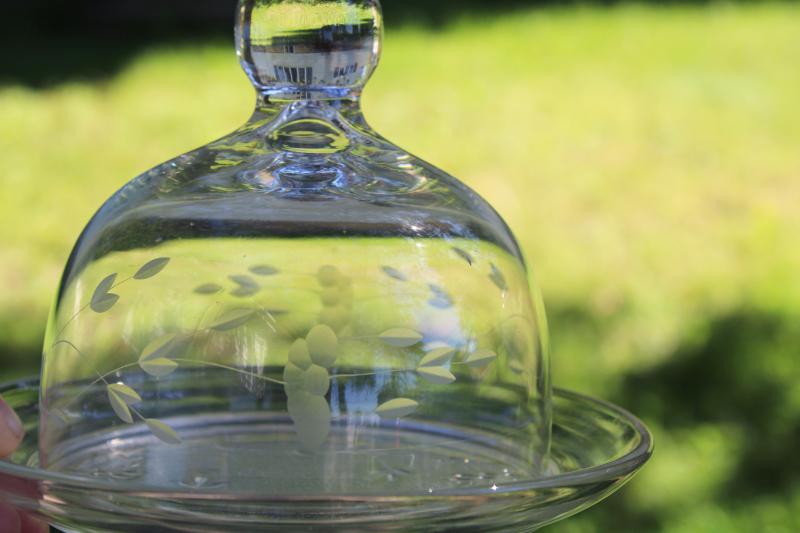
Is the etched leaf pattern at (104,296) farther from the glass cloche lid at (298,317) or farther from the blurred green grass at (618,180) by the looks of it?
the blurred green grass at (618,180)

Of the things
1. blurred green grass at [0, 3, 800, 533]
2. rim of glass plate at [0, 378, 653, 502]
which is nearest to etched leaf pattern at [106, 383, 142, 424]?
rim of glass plate at [0, 378, 653, 502]

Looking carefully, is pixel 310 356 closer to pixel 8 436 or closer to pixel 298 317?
pixel 298 317

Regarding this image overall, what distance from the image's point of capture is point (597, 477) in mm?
642

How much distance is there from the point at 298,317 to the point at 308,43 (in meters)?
0.16

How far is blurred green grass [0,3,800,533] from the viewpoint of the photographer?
101 inches

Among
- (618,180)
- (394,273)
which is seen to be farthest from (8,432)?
(618,180)

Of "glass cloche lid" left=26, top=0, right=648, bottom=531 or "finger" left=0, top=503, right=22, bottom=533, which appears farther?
"finger" left=0, top=503, right=22, bottom=533

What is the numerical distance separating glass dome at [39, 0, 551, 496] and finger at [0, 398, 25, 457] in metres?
0.03

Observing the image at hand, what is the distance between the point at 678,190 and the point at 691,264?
0.50 m

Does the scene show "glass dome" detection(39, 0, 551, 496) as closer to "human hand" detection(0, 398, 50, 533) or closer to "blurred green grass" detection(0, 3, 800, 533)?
"human hand" detection(0, 398, 50, 533)

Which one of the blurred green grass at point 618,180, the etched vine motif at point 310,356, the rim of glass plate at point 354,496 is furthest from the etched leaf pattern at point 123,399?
the blurred green grass at point 618,180

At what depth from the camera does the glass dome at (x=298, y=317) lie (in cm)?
73

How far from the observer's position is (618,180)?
360 centimetres

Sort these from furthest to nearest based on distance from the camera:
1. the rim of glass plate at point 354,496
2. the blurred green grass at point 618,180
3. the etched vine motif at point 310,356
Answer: the blurred green grass at point 618,180 → the etched vine motif at point 310,356 → the rim of glass plate at point 354,496
